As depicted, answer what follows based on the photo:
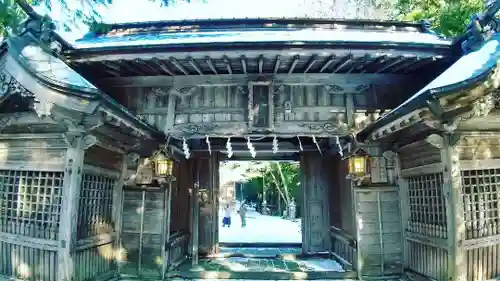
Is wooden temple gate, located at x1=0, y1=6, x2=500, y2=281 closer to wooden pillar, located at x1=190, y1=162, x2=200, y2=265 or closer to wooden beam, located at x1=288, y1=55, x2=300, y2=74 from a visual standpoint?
wooden beam, located at x1=288, y1=55, x2=300, y2=74

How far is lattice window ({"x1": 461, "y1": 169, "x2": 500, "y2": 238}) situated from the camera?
689cm

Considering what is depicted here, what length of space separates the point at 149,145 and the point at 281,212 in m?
29.6

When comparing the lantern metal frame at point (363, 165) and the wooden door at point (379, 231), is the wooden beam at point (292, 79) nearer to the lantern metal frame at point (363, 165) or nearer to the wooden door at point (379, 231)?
the lantern metal frame at point (363, 165)

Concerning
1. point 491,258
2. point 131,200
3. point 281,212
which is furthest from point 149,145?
point 281,212

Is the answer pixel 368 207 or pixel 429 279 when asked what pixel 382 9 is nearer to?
pixel 368 207

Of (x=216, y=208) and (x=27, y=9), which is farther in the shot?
(x=216, y=208)

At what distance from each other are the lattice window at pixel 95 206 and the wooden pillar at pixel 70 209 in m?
0.54

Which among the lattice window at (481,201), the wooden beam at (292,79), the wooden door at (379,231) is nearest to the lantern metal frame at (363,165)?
the wooden door at (379,231)

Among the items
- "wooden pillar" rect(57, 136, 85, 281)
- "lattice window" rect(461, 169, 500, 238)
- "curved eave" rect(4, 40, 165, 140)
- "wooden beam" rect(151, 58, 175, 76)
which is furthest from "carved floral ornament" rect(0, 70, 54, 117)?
"lattice window" rect(461, 169, 500, 238)

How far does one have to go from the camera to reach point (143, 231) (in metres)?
8.75

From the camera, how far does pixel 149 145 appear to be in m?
8.89

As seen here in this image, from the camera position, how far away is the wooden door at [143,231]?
28.5 ft

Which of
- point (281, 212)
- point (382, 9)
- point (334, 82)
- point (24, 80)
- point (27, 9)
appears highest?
point (382, 9)

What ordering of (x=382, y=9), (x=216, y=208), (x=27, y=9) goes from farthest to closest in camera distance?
(x=382, y=9) < (x=216, y=208) < (x=27, y=9)
